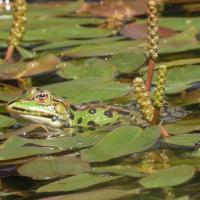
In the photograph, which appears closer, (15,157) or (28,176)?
(28,176)

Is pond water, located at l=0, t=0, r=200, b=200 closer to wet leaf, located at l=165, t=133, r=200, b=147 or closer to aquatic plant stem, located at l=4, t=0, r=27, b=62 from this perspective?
wet leaf, located at l=165, t=133, r=200, b=147

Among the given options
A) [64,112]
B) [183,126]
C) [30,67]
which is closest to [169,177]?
[183,126]

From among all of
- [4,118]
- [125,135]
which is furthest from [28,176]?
[4,118]

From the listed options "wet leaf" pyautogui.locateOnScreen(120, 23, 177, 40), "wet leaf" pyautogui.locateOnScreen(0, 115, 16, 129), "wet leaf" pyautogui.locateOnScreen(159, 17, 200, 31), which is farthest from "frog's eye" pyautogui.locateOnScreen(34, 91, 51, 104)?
"wet leaf" pyautogui.locateOnScreen(159, 17, 200, 31)

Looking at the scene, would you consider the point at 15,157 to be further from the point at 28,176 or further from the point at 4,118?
the point at 4,118

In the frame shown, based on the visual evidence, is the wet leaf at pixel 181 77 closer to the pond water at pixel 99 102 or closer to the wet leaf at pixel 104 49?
the pond water at pixel 99 102

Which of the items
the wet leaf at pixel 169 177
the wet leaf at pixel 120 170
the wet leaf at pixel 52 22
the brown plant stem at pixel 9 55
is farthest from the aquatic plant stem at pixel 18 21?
the wet leaf at pixel 169 177
